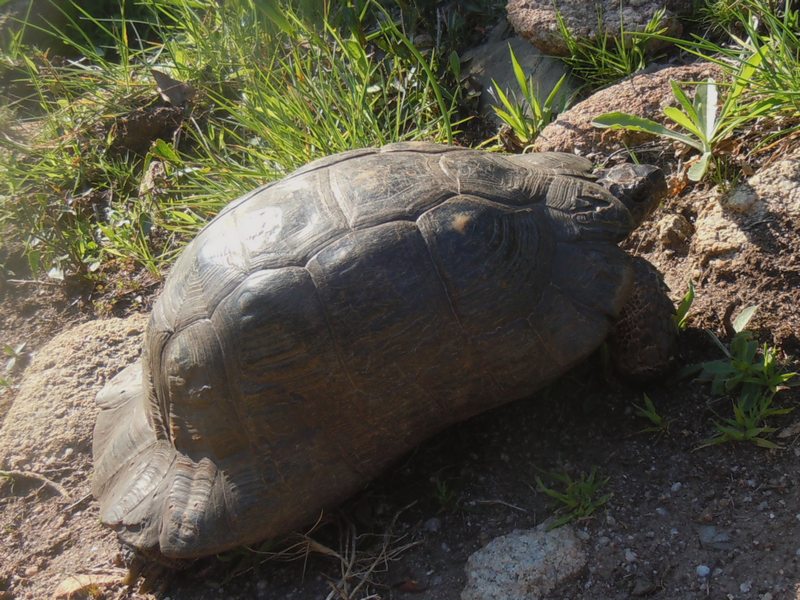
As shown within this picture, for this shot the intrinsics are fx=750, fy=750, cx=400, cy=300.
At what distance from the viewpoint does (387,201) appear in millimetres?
2266

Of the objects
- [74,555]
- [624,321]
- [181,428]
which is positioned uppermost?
[624,321]

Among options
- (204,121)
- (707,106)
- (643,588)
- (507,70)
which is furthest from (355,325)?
(204,121)

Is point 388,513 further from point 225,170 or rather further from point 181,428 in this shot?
point 225,170

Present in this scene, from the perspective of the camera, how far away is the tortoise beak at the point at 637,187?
101 inches

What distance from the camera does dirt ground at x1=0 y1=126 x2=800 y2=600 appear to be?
204 cm

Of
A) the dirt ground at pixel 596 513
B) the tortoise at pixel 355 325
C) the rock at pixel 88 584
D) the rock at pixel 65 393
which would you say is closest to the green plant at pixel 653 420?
the dirt ground at pixel 596 513

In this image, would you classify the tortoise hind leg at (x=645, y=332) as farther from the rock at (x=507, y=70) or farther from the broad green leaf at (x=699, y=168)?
the rock at (x=507, y=70)

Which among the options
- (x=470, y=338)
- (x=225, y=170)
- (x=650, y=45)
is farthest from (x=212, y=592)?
(x=650, y=45)

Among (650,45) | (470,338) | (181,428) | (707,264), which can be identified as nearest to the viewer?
(470,338)

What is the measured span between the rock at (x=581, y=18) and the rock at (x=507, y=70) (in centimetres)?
9

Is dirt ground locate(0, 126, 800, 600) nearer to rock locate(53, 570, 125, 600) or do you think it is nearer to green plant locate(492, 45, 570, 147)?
rock locate(53, 570, 125, 600)

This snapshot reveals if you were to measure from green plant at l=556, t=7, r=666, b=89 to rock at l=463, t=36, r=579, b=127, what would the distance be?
0.10 meters

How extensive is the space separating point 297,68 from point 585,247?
2.01 m

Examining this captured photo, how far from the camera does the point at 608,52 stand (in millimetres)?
3541
